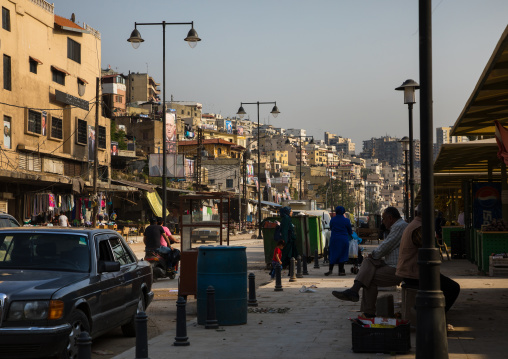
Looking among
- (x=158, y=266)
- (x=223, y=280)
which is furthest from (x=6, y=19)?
(x=223, y=280)

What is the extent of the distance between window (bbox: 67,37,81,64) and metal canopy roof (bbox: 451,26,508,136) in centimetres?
3684

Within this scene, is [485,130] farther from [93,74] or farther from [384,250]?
[93,74]

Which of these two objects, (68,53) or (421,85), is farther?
(68,53)

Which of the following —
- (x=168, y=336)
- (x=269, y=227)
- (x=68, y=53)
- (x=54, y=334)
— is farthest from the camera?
(x=68, y=53)

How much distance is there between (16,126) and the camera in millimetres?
40281

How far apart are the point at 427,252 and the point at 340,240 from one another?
1348 centimetres

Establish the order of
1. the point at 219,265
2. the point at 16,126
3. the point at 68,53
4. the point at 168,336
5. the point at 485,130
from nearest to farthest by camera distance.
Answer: the point at 168,336, the point at 219,265, the point at 485,130, the point at 16,126, the point at 68,53

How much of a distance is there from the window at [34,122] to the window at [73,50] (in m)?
7.05

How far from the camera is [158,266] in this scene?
20625 mm

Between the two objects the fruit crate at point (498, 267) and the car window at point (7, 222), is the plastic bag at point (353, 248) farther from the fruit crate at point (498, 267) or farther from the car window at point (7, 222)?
the car window at point (7, 222)

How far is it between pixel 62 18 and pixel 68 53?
4157mm

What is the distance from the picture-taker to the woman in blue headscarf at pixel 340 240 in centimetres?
2081

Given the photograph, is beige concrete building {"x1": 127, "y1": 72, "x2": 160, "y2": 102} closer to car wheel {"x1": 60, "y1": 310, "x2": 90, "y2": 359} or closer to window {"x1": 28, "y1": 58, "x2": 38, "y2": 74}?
window {"x1": 28, "y1": 58, "x2": 38, "y2": 74}

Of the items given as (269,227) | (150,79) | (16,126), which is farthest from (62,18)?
(150,79)
